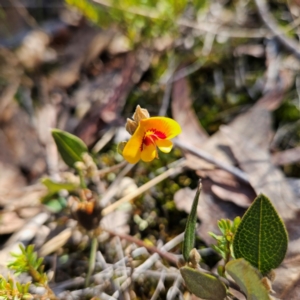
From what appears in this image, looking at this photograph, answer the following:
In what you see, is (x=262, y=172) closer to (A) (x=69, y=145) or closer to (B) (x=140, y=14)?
(A) (x=69, y=145)

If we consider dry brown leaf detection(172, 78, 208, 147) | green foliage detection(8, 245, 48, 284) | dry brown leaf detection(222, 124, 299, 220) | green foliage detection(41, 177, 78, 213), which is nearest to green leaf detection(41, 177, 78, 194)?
green foliage detection(41, 177, 78, 213)

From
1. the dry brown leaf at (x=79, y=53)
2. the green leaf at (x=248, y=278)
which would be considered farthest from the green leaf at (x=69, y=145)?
the dry brown leaf at (x=79, y=53)

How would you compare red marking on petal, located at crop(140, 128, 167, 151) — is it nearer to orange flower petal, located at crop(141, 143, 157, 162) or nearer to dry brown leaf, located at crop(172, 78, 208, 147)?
orange flower petal, located at crop(141, 143, 157, 162)

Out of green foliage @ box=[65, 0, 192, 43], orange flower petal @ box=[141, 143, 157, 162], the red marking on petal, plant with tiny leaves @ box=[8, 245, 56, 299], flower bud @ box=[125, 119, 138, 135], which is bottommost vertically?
plant with tiny leaves @ box=[8, 245, 56, 299]

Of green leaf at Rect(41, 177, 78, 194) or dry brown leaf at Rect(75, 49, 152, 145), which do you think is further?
dry brown leaf at Rect(75, 49, 152, 145)

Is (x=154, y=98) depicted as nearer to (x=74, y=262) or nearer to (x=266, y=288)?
(x=74, y=262)

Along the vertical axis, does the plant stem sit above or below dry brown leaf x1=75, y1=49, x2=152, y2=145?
below
